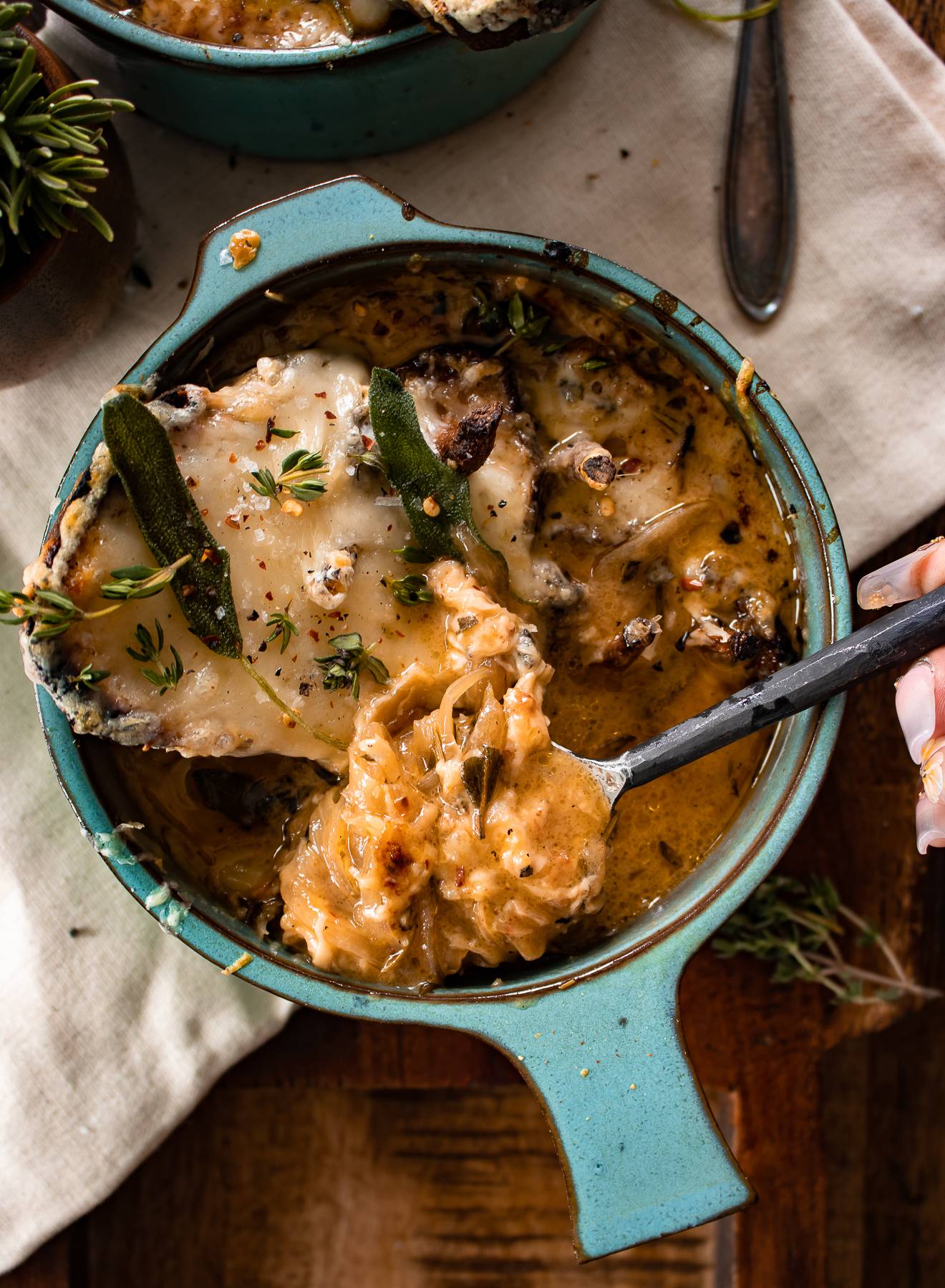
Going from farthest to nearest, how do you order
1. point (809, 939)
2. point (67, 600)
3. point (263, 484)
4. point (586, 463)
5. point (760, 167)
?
point (809, 939) → point (760, 167) → point (586, 463) → point (263, 484) → point (67, 600)

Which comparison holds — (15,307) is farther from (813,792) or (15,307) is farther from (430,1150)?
(430,1150)

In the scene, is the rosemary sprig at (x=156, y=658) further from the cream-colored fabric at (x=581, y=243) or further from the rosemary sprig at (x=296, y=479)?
the cream-colored fabric at (x=581, y=243)

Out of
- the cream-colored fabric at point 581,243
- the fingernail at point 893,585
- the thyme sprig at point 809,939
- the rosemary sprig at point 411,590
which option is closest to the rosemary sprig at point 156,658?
the rosemary sprig at point 411,590

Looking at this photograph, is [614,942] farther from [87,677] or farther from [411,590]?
[87,677]

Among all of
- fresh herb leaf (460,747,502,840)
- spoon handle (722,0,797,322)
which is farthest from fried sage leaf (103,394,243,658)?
spoon handle (722,0,797,322)

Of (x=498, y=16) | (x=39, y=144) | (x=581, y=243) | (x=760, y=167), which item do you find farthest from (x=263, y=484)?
(x=760, y=167)
